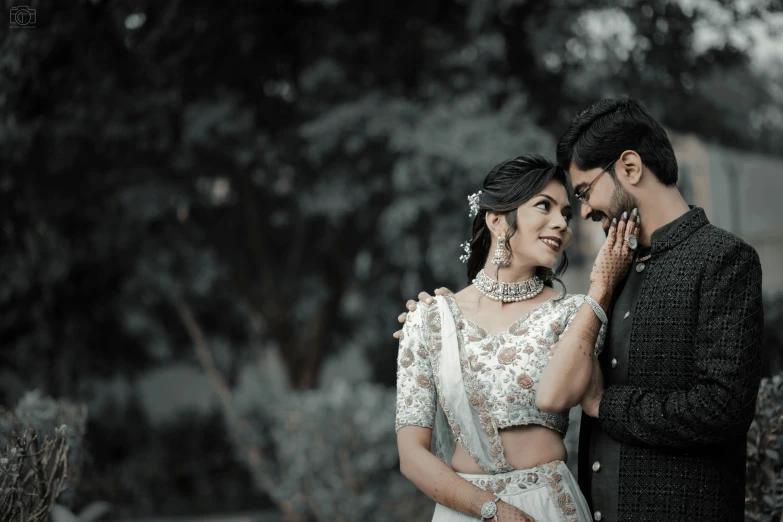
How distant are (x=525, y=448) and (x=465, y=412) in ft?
0.79

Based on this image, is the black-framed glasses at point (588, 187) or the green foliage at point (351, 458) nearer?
the black-framed glasses at point (588, 187)

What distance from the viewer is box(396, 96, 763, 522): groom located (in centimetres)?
261

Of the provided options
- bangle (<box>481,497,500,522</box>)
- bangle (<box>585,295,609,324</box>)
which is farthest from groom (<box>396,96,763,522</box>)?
bangle (<box>481,497,500,522</box>)

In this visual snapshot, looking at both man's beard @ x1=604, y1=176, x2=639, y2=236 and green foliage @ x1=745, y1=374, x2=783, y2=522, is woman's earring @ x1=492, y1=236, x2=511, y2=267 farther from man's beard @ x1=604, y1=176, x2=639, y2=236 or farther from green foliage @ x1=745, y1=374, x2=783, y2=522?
green foliage @ x1=745, y1=374, x2=783, y2=522

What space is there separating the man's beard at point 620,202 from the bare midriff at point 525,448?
30.6 inches

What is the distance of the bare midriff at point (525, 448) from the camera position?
2.99 meters

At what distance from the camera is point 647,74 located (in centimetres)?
898

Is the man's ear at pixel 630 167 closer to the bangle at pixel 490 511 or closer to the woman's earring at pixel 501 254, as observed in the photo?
the woman's earring at pixel 501 254

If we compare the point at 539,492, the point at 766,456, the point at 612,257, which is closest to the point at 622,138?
the point at 612,257

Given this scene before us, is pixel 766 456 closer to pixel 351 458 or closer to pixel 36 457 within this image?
pixel 36 457

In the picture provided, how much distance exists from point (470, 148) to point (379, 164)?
1.47m

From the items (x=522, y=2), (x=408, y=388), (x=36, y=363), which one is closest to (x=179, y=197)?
(x=36, y=363)

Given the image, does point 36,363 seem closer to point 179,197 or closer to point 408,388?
point 179,197

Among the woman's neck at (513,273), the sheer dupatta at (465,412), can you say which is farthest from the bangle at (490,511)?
the woman's neck at (513,273)
